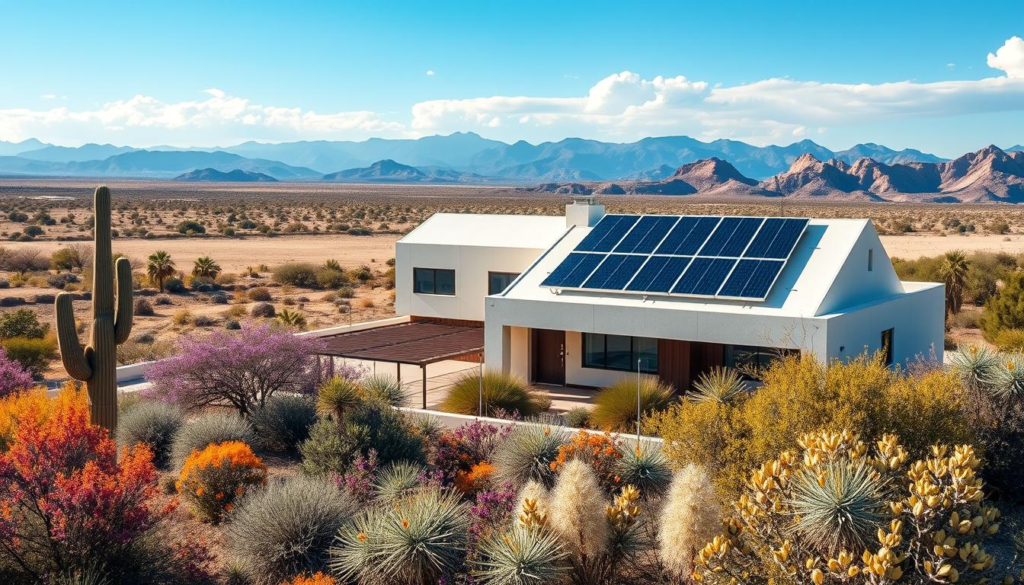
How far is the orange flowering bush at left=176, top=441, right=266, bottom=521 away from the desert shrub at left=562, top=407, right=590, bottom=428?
7112 millimetres

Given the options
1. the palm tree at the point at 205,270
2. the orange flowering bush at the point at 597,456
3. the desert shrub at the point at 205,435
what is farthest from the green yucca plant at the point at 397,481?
the palm tree at the point at 205,270

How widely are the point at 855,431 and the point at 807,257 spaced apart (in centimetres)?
1033

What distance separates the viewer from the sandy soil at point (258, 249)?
58906 millimetres

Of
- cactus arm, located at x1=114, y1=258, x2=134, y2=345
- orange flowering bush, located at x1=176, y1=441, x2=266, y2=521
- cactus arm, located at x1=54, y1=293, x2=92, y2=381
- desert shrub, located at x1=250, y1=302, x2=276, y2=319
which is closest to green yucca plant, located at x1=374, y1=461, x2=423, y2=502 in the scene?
orange flowering bush, located at x1=176, y1=441, x2=266, y2=521

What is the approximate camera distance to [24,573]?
10852mm

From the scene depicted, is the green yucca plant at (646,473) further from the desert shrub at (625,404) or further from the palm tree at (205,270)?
the palm tree at (205,270)

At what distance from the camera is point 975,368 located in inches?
630

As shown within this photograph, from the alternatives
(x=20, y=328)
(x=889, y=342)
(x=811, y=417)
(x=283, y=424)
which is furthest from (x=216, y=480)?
(x=20, y=328)

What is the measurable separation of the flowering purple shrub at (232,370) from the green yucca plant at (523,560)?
9.21 m

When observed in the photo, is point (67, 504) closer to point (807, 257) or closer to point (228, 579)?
point (228, 579)

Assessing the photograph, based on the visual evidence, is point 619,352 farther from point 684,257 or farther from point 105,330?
point 105,330

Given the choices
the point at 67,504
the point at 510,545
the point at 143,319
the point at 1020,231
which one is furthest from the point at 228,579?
the point at 1020,231

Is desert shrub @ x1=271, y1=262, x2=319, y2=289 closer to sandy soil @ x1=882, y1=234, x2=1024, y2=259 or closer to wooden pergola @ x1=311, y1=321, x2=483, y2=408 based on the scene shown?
wooden pergola @ x1=311, y1=321, x2=483, y2=408

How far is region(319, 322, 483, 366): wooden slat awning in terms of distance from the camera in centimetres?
2211
